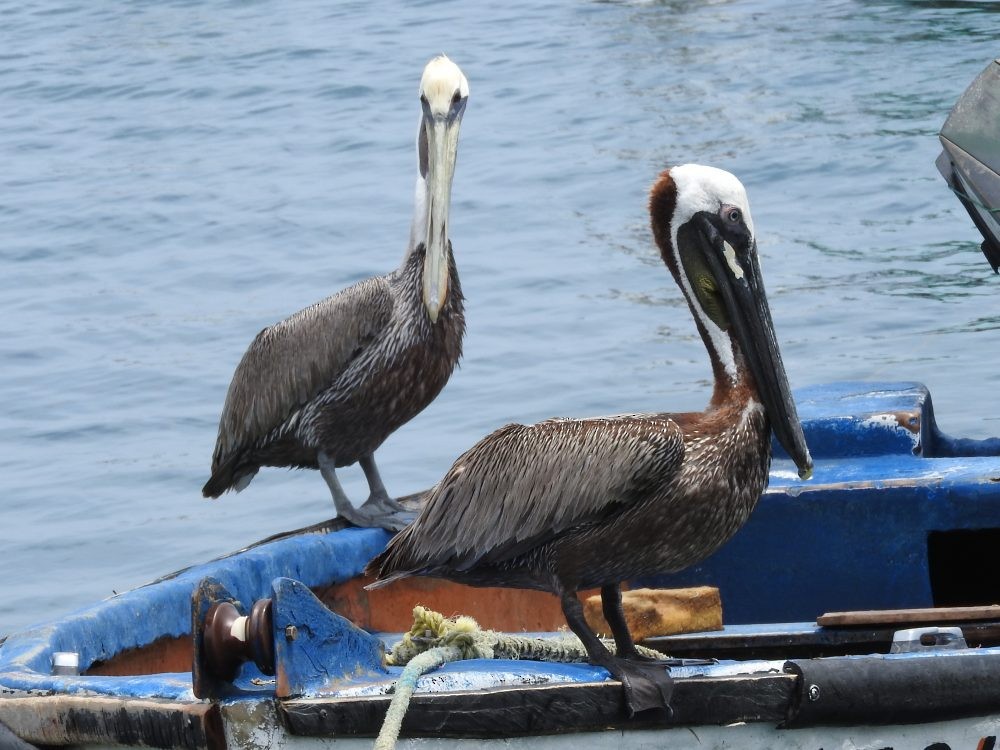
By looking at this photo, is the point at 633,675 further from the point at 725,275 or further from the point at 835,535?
the point at 835,535

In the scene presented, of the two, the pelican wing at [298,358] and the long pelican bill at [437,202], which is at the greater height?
the long pelican bill at [437,202]

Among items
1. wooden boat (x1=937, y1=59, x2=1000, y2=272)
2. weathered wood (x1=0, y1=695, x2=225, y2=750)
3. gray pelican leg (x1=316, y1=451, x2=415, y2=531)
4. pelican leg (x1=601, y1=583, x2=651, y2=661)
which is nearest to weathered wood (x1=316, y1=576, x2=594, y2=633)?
gray pelican leg (x1=316, y1=451, x2=415, y2=531)

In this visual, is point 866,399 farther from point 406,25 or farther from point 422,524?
point 406,25

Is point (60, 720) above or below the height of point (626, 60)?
above

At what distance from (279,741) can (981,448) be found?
315 cm

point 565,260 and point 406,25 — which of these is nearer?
point 565,260

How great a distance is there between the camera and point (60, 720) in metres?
3.67

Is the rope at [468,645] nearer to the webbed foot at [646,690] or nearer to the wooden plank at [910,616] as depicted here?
the webbed foot at [646,690]

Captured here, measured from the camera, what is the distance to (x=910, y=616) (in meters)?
4.26

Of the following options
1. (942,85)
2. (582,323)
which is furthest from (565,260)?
(942,85)

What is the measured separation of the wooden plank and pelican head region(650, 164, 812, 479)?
42cm

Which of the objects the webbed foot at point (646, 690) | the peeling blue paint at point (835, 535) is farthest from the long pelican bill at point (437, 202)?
the webbed foot at point (646, 690)

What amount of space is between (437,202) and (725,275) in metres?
1.69

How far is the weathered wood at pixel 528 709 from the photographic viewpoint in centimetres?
353
